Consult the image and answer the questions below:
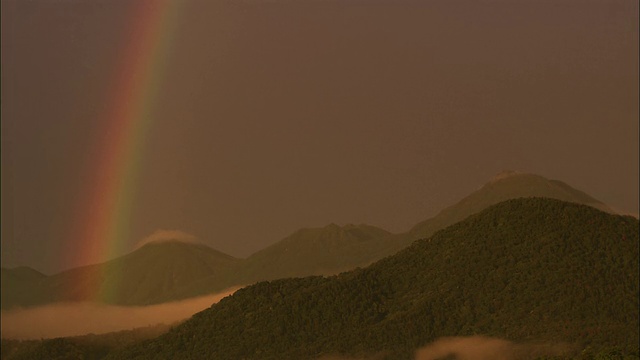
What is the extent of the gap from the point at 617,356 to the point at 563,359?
14.9 metres

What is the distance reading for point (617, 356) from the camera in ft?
456

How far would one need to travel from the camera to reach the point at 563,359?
153250mm

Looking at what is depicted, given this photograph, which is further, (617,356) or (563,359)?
Answer: (563,359)
